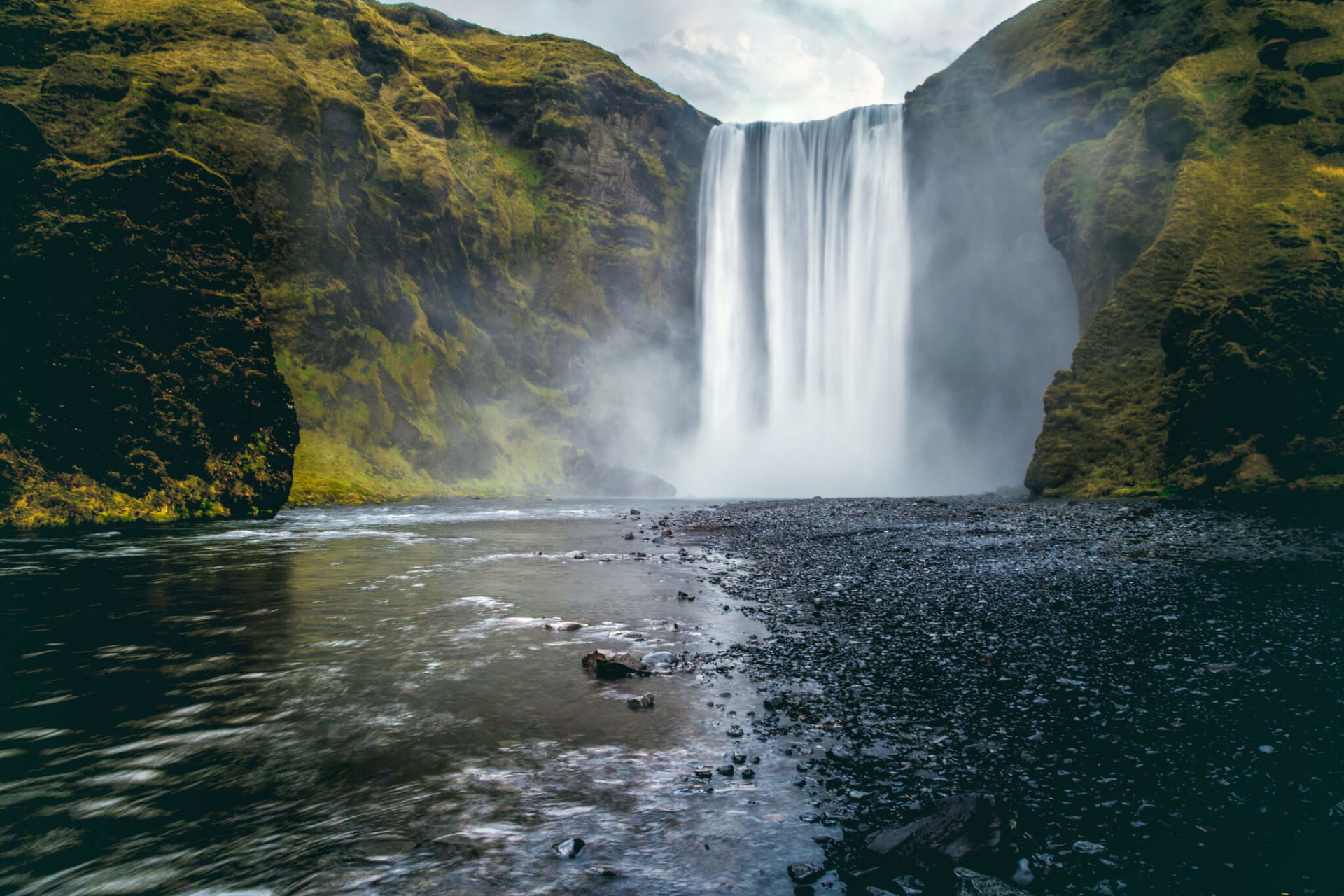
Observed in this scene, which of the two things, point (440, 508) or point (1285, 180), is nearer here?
point (1285, 180)

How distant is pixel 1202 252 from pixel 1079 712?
30.8m

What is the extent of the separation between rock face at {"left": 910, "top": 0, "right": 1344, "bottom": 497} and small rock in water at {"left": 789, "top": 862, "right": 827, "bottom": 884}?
82.3 ft

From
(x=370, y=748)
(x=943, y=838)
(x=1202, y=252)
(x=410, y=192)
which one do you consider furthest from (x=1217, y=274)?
(x=410, y=192)

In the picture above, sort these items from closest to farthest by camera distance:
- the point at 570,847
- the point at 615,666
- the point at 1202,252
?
the point at 570,847, the point at 615,666, the point at 1202,252

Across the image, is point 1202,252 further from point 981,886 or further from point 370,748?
point 370,748

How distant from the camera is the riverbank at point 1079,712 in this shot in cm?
340

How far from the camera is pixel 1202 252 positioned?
2655 centimetres

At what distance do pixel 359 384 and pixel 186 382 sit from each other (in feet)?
81.9

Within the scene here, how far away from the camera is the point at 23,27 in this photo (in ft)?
125

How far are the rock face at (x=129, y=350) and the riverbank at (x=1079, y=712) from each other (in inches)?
916

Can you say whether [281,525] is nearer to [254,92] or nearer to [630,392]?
[254,92]

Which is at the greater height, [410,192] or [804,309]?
[410,192]

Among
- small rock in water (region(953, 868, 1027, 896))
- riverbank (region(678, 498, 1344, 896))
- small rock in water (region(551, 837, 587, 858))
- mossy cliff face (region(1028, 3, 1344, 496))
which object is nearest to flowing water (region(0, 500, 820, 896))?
small rock in water (region(551, 837, 587, 858))

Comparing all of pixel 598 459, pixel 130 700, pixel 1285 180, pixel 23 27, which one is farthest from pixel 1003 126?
pixel 23 27
